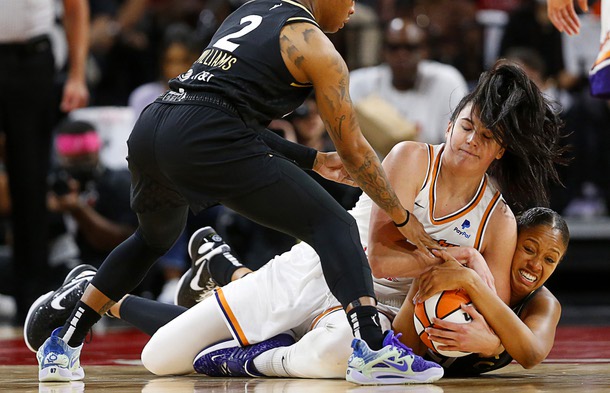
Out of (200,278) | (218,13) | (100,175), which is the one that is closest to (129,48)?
(218,13)

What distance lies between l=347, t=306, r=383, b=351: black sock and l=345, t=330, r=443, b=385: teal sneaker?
0.02m

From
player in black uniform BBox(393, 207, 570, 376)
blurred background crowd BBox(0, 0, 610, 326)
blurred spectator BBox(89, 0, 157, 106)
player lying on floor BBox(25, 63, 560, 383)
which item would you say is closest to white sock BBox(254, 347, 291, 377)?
player lying on floor BBox(25, 63, 560, 383)

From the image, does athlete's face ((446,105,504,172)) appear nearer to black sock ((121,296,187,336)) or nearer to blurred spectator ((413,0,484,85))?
black sock ((121,296,187,336))

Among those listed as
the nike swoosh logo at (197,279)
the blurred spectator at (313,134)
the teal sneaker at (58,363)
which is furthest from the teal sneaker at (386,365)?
the blurred spectator at (313,134)

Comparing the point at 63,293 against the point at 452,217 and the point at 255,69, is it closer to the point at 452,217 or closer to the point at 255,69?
the point at 255,69

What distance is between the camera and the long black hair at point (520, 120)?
11.6 ft

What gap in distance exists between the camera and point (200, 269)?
4.57m

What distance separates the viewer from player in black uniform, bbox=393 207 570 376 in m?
3.40

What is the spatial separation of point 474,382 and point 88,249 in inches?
172

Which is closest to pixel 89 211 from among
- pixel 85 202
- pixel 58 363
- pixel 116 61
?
pixel 85 202

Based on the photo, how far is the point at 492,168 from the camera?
383cm

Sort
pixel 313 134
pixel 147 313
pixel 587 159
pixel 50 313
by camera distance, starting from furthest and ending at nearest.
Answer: pixel 587 159, pixel 313 134, pixel 147 313, pixel 50 313

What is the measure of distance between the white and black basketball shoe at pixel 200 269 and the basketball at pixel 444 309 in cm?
125

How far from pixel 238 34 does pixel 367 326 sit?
1.02 meters
